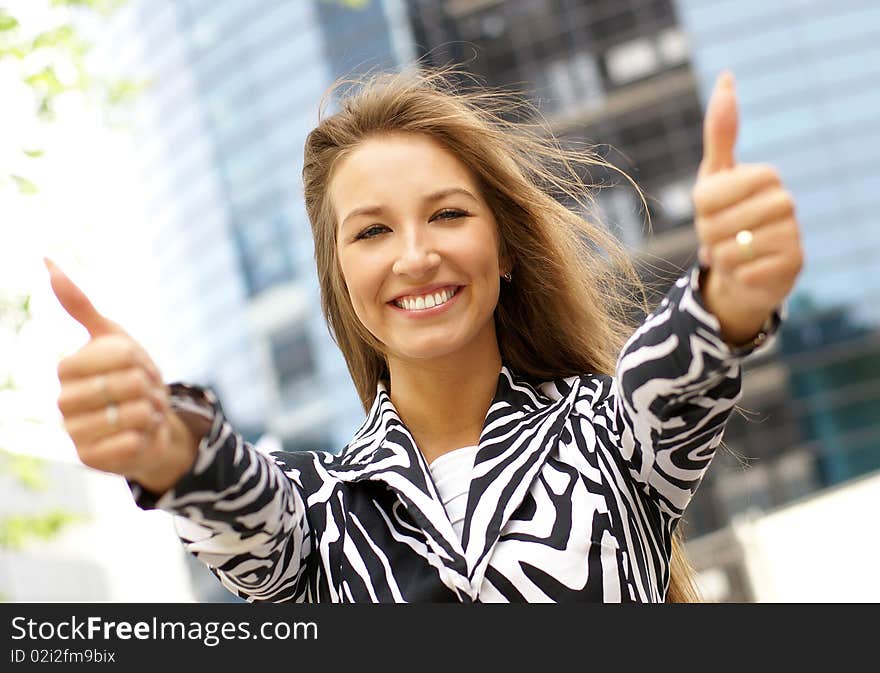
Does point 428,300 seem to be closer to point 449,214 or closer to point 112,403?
point 449,214

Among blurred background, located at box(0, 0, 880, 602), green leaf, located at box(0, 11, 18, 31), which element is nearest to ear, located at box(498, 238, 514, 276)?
green leaf, located at box(0, 11, 18, 31)

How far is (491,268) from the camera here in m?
2.06

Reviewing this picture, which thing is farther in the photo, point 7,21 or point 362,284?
point 7,21

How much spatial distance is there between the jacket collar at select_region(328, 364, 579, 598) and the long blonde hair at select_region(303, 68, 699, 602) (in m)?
0.11

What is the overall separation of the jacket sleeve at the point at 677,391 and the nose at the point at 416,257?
0.38m

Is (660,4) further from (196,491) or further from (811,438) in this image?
(196,491)

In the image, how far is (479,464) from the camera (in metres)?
1.95

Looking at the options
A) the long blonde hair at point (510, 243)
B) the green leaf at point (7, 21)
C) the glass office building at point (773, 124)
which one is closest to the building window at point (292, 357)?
the glass office building at point (773, 124)

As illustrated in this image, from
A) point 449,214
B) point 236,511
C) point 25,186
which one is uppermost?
point 25,186

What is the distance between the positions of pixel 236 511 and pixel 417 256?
1.77 feet

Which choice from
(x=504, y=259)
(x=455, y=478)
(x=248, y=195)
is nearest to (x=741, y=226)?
(x=455, y=478)

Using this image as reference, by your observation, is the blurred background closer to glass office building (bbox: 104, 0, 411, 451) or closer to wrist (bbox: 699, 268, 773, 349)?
glass office building (bbox: 104, 0, 411, 451)

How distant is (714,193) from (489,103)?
119 cm

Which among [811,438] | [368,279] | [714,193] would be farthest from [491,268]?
[811,438]
